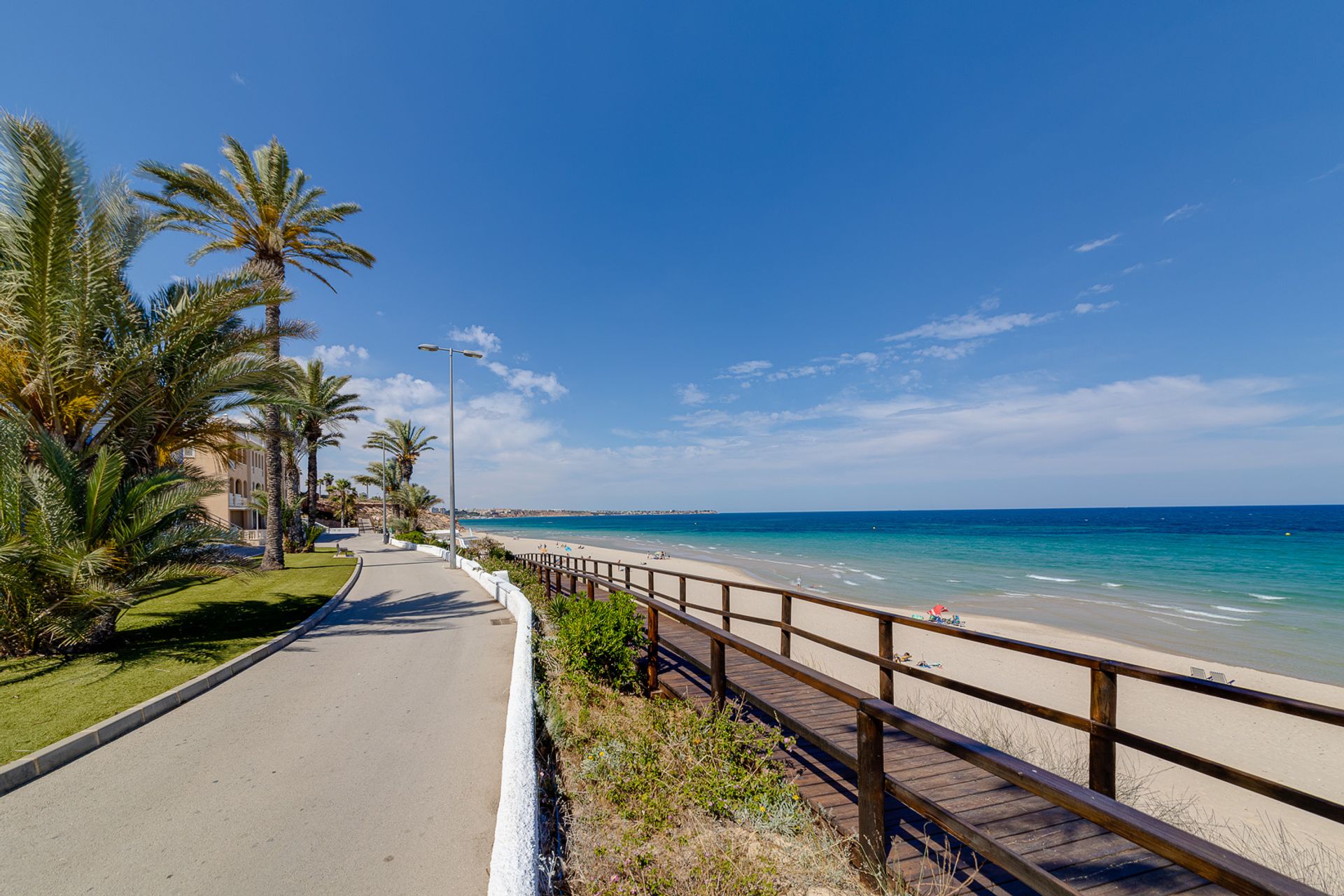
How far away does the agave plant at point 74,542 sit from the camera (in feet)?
21.7

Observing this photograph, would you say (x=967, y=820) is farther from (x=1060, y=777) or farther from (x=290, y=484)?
(x=290, y=484)

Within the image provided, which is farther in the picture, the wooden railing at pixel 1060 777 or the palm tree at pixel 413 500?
the palm tree at pixel 413 500

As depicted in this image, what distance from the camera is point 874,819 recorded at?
246 centimetres

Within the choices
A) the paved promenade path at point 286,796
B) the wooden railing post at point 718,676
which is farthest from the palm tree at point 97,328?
the wooden railing post at point 718,676

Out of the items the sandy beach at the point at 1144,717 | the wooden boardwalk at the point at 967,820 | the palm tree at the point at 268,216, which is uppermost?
the palm tree at the point at 268,216

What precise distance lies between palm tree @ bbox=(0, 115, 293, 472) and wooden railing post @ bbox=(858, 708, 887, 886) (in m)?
10.4

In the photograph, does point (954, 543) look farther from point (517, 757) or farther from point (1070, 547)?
point (517, 757)

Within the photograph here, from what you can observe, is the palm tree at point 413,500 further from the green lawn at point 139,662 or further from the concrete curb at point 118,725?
the concrete curb at point 118,725

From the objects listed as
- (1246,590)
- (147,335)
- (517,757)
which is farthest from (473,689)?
(1246,590)

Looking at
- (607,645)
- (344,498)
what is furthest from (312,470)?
(344,498)

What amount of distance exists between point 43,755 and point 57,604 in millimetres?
3773

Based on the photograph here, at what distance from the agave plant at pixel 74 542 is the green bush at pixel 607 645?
608 centimetres

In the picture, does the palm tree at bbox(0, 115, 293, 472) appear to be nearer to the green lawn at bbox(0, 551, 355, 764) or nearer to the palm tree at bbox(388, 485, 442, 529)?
the green lawn at bbox(0, 551, 355, 764)

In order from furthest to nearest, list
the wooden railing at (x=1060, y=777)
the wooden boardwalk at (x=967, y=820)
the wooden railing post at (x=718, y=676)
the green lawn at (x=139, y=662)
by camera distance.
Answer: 1. the green lawn at (x=139, y=662)
2. the wooden railing post at (x=718, y=676)
3. the wooden boardwalk at (x=967, y=820)
4. the wooden railing at (x=1060, y=777)
